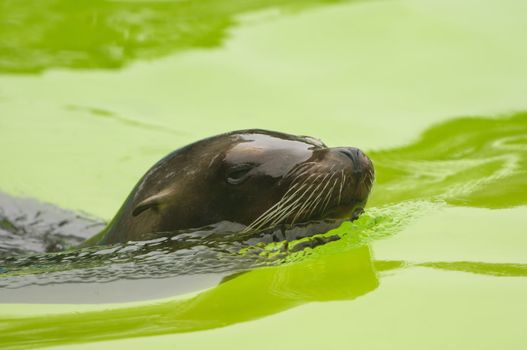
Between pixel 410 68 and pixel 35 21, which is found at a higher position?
pixel 35 21

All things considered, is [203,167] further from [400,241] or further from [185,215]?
[400,241]

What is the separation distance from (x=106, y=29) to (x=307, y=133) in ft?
9.65

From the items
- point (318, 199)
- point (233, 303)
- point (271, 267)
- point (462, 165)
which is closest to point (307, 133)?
point (462, 165)

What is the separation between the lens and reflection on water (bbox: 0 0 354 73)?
8914 millimetres

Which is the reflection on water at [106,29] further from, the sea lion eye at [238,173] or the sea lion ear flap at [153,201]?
the sea lion eye at [238,173]

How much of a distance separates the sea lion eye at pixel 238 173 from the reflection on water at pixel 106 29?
4.35m

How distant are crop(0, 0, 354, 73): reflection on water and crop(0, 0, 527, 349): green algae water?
0.02m

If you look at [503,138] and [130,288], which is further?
[503,138]

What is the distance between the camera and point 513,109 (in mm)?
7598

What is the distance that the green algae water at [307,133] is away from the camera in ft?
11.8

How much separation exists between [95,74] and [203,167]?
13.5 feet

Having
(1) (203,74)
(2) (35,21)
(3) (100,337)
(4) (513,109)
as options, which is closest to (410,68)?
(4) (513,109)

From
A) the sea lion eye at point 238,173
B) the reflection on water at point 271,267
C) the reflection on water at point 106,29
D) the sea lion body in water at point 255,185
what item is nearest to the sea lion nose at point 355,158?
the sea lion body in water at point 255,185

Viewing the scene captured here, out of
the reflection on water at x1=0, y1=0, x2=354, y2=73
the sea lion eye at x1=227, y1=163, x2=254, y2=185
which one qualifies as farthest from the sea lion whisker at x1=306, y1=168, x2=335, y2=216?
the reflection on water at x1=0, y1=0, x2=354, y2=73
